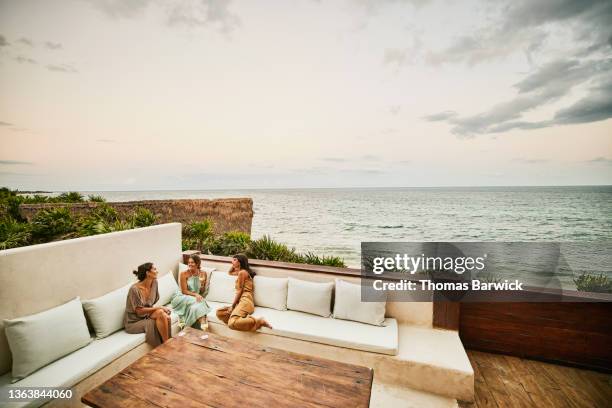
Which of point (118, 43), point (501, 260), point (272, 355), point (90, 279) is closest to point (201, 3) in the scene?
point (118, 43)

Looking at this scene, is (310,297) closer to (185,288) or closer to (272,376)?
(272,376)

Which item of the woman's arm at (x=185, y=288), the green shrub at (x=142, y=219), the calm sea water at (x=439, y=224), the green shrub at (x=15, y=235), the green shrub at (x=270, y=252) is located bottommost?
the calm sea water at (x=439, y=224)

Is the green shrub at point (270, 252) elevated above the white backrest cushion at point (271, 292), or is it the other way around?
the green shrub at point (270, 252)

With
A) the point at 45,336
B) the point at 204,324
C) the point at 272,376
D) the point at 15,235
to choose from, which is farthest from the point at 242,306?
the point at 15,235

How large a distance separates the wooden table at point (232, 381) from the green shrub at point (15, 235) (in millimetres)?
4666

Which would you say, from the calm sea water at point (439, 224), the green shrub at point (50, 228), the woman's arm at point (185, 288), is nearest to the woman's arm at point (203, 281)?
the woman's arm at point (185, 288)

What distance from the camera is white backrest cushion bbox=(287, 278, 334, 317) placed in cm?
292

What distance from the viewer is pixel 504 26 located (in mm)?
5523

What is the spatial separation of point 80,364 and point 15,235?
4372mm

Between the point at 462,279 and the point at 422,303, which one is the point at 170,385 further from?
the point at 462,279

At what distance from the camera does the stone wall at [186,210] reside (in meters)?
8.20

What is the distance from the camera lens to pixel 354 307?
279 centimetres

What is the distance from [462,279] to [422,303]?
52 cm

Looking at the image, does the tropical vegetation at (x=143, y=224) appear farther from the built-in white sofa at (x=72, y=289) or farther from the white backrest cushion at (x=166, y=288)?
the built-in white sofa at (x=72, y=289)
